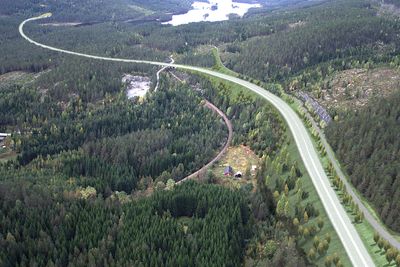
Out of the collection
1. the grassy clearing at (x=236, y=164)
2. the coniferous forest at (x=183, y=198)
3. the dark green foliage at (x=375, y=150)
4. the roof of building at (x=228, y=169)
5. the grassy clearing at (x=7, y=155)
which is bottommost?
the grassy clearing at (x=7, y=155)

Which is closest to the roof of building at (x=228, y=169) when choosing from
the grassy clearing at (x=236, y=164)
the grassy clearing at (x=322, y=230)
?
the grassy clearing at (x=236, y=164)

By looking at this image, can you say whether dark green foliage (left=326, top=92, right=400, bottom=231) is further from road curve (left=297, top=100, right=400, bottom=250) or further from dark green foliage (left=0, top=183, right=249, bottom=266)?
dark green foliage (left=0, top=183, right=249, bottom=266)

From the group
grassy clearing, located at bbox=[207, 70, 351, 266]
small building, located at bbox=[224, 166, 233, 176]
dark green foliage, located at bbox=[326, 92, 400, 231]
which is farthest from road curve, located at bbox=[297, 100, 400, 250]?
small building, located at bbox=[224, 166, 233, 176]

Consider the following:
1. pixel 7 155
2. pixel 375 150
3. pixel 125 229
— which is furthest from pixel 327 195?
pixel 7 155

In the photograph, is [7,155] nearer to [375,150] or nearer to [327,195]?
[327,195]

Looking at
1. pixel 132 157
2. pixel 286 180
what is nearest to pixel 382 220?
pixel 286 180

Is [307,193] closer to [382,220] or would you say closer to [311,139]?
[382,220]

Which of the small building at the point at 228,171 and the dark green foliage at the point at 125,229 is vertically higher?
the dark green foliage at the point at 125,229

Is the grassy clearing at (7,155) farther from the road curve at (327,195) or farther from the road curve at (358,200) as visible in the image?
the road curve at (358,200)
